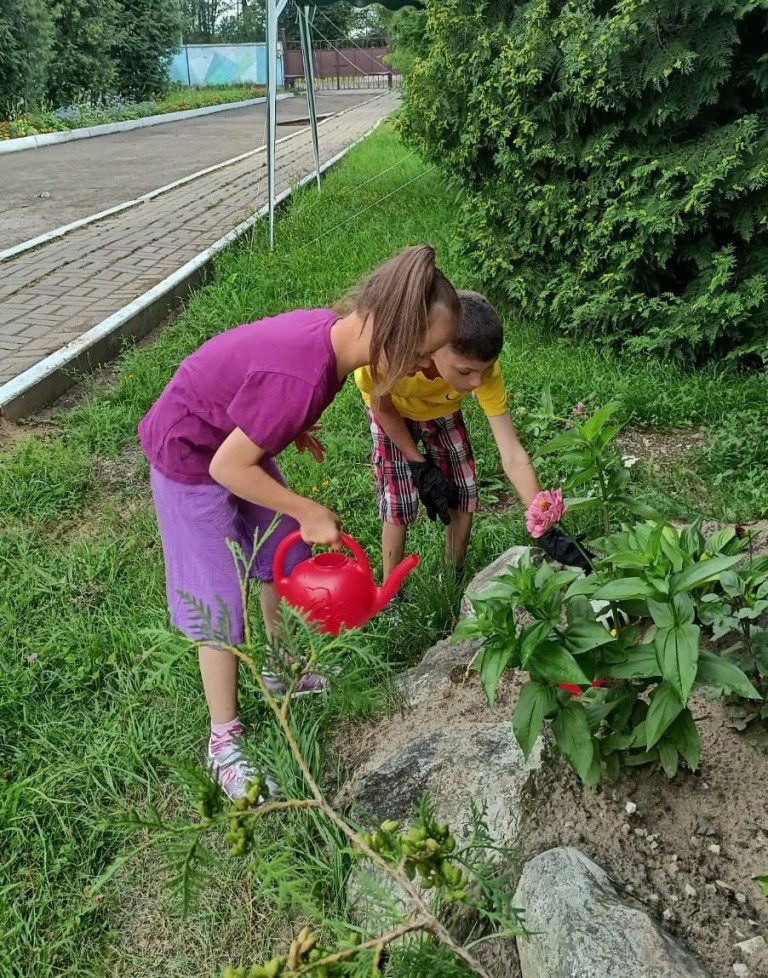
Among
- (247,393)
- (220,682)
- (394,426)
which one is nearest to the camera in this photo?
(247,393)

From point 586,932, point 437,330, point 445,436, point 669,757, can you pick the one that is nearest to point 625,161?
point 445,436

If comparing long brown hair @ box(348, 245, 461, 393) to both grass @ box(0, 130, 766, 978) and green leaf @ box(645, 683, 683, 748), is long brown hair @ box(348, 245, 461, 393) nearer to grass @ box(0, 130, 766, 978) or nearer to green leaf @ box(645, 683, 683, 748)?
grass @ box(0, 130, 766, 978)

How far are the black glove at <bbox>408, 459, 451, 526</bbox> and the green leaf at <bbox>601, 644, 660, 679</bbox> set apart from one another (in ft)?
4.13

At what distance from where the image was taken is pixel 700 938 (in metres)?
1.44

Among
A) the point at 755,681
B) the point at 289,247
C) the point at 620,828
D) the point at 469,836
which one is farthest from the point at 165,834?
the point at 289,247

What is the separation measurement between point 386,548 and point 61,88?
20.2 metres

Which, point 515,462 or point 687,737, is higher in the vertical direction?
point 515,462

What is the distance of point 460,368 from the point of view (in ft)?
7.57

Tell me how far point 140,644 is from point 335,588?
3.37 ft

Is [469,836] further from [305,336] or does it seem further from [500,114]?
[500,114]

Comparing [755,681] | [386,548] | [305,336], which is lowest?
[386,548]

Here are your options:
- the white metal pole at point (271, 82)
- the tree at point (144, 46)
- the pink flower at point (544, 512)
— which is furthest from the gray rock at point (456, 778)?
the tree at point (144, 46)

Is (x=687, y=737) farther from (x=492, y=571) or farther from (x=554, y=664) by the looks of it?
(x=492, y=571)

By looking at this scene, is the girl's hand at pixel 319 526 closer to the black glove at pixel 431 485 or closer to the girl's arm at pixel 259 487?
the girl's arm at pixel 259 487
